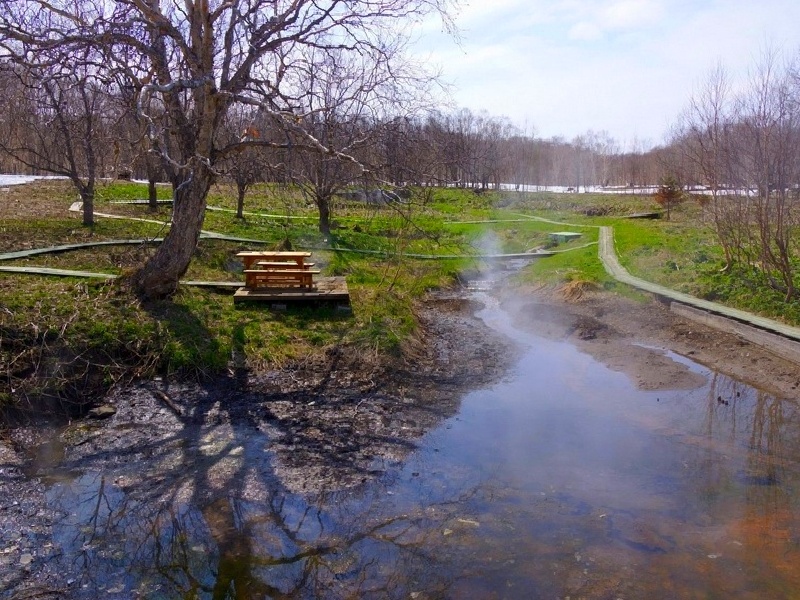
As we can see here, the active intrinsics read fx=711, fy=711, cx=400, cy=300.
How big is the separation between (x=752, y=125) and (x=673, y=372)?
559cm

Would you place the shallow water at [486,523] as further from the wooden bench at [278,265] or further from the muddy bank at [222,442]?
the wooden bench at [278,265]

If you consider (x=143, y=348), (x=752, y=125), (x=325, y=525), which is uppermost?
(x=752, y=125)

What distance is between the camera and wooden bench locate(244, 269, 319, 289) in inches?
461

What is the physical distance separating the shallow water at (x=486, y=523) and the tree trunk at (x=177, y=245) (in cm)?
377

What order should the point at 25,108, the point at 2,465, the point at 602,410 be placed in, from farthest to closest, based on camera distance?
the point at 25,108 → the point at 602,410 → the point at 2,465

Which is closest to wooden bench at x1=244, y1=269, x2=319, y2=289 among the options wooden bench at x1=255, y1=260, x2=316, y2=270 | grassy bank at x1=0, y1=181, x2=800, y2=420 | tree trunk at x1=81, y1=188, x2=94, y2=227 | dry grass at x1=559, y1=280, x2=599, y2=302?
wooden bench at x1=255, y1=260, x2=316, y2=270

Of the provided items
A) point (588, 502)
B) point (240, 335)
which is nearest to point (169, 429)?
point (240, 335)

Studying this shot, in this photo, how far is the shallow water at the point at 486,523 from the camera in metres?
5.00

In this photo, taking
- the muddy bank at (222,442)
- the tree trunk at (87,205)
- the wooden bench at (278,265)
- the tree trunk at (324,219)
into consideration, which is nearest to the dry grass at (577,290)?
the muddy bank at (222,442)

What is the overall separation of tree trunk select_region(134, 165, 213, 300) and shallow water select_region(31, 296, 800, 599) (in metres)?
3.77

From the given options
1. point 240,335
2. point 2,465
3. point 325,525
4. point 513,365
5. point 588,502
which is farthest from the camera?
point 513,365

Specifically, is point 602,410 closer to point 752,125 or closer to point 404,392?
point 404,392

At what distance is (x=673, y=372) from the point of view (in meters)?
10.5

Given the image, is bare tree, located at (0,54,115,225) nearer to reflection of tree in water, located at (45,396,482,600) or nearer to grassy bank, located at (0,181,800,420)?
grassy bank, located at (0,181,800,420)
